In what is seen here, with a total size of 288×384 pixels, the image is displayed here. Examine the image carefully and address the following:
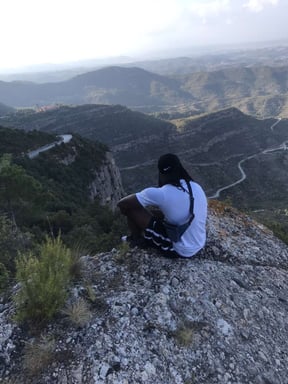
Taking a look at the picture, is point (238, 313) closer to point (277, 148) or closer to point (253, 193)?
point (253, 193)

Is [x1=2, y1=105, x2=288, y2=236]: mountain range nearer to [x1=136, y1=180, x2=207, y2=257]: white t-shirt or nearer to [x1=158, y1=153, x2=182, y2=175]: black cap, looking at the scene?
[x1=136, y1=180, x2=207, y2=257]: white t-shirt

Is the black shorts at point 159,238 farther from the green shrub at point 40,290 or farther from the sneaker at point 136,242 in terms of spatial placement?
the green shrub at point 40,290

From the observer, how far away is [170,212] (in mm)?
5469

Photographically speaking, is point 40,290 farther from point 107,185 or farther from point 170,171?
point 107,185

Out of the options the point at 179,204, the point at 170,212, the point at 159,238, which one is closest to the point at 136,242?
the point at 159,238

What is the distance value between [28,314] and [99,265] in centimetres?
167

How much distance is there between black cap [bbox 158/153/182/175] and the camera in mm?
5412

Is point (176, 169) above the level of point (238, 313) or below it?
above

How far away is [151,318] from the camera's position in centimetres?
472

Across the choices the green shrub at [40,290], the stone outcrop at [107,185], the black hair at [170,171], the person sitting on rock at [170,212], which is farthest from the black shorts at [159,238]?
the stone outcrop at [107,185]

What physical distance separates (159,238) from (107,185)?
41.1m

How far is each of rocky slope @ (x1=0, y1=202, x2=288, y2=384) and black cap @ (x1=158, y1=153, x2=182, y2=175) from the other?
140 centimetres

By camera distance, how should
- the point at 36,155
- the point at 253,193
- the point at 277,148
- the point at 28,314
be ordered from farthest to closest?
the point at 277,148 < the point at 253,193 < the point at 36,155 < the point at 28,314

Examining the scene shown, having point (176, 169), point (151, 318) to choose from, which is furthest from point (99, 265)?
point (176, 169)
